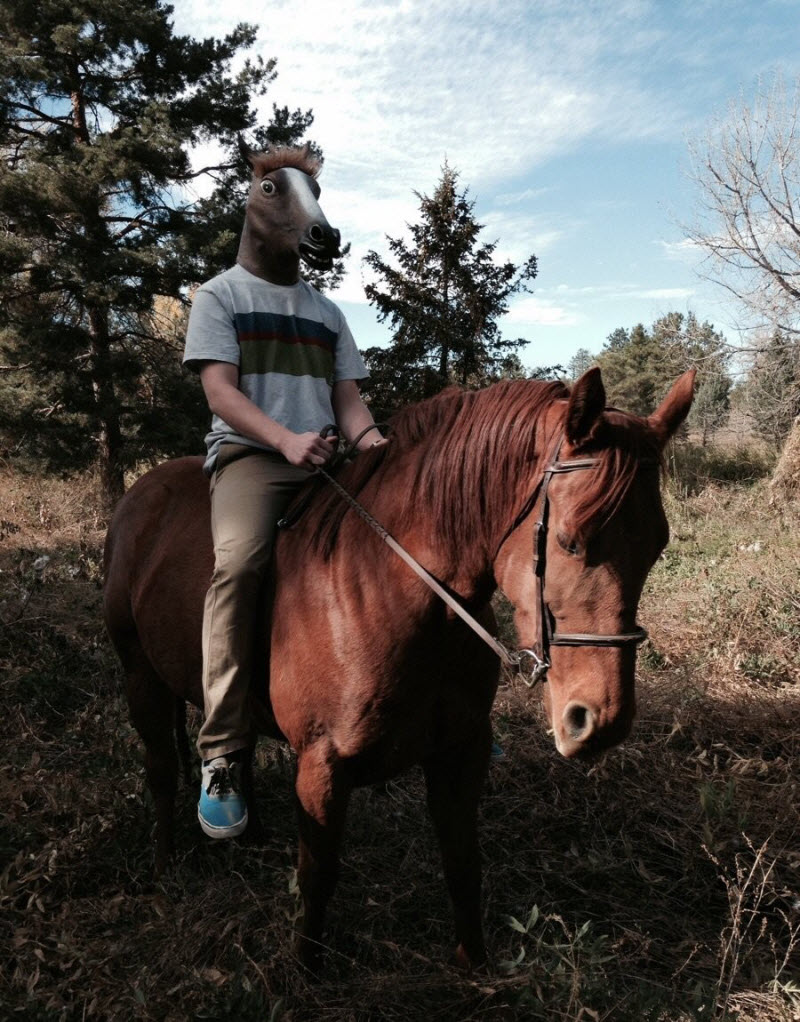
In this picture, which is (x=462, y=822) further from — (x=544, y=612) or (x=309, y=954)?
(x=544, y=612)

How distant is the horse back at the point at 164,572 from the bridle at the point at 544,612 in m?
1.49

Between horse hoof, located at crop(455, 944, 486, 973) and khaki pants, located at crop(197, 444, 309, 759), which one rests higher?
khaki pants, located at crop(197, 444, 309, 759)

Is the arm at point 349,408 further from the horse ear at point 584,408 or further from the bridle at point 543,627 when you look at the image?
the horse ear at point 584,408

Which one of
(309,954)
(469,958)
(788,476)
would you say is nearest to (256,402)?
(309,954)

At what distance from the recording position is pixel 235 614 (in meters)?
2.30

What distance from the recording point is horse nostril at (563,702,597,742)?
1.56 metres

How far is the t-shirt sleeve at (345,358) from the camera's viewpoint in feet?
9.43

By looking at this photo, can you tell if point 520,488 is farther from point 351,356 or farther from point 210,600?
point 351,356

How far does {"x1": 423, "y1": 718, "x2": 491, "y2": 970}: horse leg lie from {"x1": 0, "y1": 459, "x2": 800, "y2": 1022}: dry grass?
0.12 m

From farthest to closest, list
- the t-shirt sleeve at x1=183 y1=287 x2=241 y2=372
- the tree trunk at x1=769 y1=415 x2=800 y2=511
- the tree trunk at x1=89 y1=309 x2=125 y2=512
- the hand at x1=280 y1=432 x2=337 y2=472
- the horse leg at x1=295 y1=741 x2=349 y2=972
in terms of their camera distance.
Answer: the tree trunk at x1=89 y1=309 x2=125 y2=512, the tree trunk at x1=769 y1=415 x2=800 y2=511, the t-shirt sleeve at x1=183 y1=287 x2=241 y2=372, the hand at x1=280 y1=432 x2=337 y2=472, the horse leg at x1=295 y1=741 x2=349 y2=972

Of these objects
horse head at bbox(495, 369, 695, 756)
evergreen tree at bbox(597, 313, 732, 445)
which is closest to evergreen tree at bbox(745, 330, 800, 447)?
evergreen tree at bbox(597, 313, 732, 445)

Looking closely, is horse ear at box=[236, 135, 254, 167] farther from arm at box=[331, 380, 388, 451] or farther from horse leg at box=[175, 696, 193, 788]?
horse leg at box=[175, 696, 193, 788]

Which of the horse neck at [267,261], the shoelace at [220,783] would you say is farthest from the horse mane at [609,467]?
the horse neck at [267,261]

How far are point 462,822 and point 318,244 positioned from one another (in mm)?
2172
